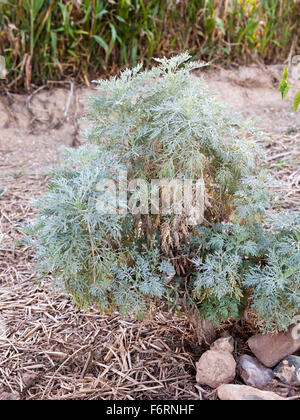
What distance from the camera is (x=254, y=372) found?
142 cm

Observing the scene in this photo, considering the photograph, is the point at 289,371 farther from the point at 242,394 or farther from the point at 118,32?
the point at 118,32

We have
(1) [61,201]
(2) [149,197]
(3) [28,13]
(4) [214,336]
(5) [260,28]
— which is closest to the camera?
(1) [61,201]

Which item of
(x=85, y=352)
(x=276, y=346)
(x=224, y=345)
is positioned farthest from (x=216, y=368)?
(x=85, y=352)

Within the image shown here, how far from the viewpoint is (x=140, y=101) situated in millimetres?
1343

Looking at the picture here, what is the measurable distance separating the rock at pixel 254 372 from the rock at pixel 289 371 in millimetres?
31

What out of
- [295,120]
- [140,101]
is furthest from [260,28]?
[140,101]

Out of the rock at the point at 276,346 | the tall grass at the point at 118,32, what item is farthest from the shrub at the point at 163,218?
the tall grass at the point at 118,32

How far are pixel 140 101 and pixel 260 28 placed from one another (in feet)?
11.3

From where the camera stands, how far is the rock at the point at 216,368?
1.40m

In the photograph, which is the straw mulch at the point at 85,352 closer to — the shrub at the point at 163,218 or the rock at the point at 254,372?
the rock at the point at 254,372

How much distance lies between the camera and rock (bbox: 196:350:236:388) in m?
1.40

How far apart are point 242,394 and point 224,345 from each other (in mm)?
193

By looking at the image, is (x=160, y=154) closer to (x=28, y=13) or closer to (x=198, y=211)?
(x=198, y=211)

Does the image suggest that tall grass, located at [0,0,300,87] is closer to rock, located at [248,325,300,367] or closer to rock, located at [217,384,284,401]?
rock, located at [248,325,300,367]
